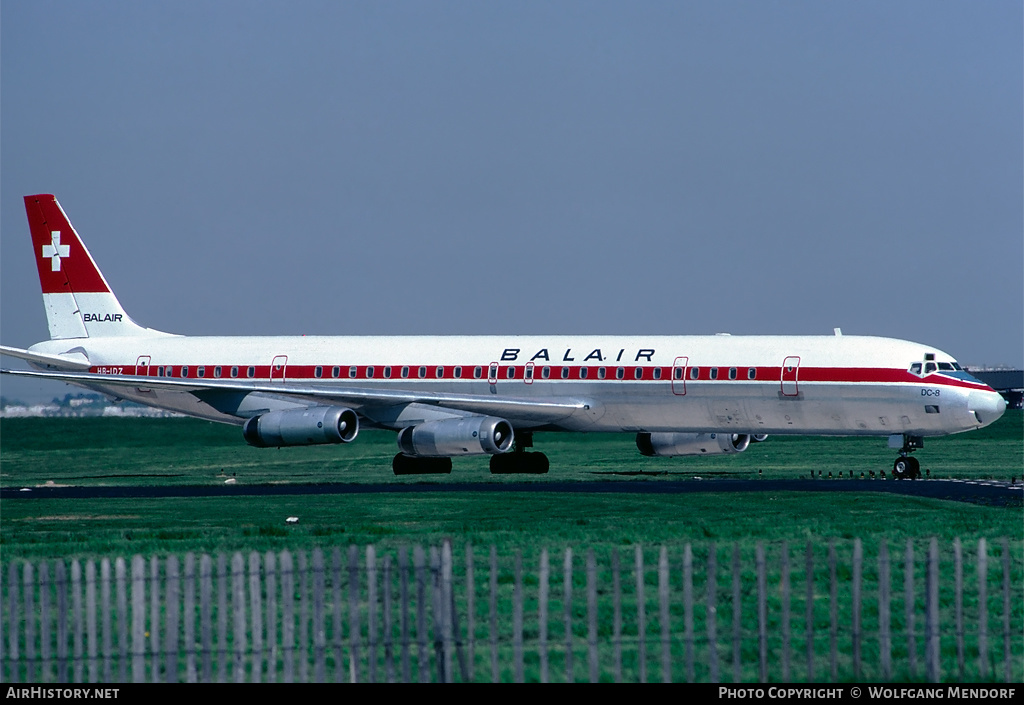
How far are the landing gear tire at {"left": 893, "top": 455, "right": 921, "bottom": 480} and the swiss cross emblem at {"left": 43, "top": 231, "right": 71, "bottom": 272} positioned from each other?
33.1m

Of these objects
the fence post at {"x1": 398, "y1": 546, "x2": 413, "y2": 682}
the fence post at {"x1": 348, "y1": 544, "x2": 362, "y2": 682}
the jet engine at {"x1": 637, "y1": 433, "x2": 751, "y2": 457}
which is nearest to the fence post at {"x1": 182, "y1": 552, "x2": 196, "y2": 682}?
the fence post at {"x1": 348, "y1": 544, "x2": 362, "y2": 682}

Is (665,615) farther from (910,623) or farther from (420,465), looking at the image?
(420,465)

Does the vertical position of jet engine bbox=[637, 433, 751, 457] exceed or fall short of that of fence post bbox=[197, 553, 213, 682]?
it exceeds it

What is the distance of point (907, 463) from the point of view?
4194 centimetres

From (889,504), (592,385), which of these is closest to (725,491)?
(889,504)


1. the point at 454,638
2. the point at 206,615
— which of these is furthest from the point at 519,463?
the point at 206,615

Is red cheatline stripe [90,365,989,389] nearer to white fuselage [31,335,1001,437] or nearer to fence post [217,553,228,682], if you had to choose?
white fuselage [31,335,1001,437]

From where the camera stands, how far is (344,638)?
17.7 m

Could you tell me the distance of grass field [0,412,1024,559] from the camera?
86.6ft

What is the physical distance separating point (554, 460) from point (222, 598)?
42.5 m

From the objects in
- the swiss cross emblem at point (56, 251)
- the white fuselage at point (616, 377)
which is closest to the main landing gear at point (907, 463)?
the white fuselage at point (616, 377)

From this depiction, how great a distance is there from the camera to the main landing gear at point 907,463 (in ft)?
137

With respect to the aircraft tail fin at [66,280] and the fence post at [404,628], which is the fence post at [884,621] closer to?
the fence post at [404,628]

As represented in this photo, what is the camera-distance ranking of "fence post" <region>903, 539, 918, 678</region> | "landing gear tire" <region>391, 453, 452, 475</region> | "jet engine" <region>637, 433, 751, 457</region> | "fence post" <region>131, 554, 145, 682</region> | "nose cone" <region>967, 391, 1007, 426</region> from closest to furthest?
"fence post" <region>131, 554, 145, 682</region> → "fence post" <region>903, 539, 918, 678</region> → "nose cone" <region>967, 391, 1007, 426</region> → "jet engine" <region>637, 433, 751, 457</region> → "landing gear tire" <region>391, 453, 452, 475</region>
